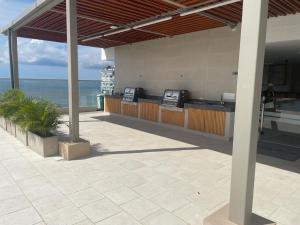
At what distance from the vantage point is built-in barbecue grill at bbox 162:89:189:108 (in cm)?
720

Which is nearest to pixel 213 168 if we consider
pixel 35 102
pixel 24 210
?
pixel 24 210

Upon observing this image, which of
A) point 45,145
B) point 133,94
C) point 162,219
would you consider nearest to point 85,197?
point 162,219

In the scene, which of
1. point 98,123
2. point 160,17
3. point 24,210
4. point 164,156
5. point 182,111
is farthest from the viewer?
point 98,123

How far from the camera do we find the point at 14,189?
10.1 feet

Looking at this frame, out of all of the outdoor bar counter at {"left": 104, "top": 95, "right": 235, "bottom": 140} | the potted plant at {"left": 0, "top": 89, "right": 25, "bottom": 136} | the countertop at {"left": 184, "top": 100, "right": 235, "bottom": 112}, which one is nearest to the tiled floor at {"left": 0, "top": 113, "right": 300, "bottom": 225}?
the potted plant at {"left": 0, "top": 89, "right": 25, "bottom": 136}

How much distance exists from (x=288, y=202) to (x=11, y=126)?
614 cm

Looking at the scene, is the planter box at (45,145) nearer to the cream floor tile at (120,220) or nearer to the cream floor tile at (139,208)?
the cream floor tile at (139,208)

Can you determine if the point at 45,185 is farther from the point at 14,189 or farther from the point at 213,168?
the point at 213,168

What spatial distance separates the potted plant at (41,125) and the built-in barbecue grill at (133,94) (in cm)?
439

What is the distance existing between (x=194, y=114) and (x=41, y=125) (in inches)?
161

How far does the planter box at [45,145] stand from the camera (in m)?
4.35

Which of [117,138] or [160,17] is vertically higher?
[160,17]

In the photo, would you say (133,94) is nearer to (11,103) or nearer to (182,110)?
(182,110)

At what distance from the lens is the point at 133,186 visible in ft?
10.6
